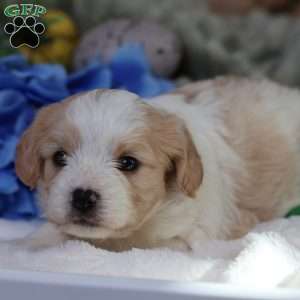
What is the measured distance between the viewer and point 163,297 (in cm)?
210

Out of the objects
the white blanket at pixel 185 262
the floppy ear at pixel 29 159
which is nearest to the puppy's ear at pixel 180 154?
the white blanket at pixel 185 262

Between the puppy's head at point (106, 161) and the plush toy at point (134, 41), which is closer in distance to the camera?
the puppy's head at point (106, 161)

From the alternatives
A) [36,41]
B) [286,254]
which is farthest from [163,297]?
[36,41]

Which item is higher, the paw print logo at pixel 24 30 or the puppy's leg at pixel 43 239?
the paw print logo at pixel 24 30

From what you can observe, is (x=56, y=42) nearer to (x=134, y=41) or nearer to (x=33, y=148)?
(x=134, y=41)

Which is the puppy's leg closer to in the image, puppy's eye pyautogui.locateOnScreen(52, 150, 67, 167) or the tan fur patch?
the tan fur patch

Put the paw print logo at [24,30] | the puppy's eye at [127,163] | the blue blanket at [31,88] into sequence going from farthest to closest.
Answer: the blue blanket at [31,88]
the paw print logo at [24,30]
the puppy's eye at [127,163]

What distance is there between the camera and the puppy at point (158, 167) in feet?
8.90

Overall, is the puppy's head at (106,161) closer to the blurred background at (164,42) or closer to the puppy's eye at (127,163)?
the puppy's eye at (127,163)

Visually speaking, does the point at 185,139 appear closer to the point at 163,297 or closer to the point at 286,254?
the point at 286,254

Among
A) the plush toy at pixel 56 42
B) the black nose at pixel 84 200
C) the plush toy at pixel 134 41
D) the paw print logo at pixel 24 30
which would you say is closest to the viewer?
the black nose at pixel 84 200

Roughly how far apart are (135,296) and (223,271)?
1.81ft

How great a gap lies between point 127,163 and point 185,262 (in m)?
0.45

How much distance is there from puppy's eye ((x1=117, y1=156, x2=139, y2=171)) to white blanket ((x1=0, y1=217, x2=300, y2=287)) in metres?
0.32
